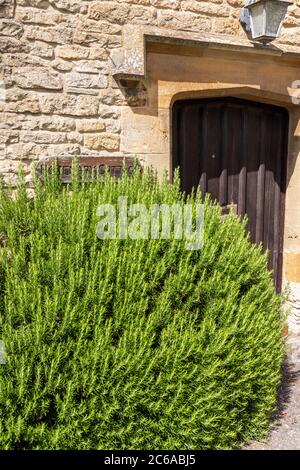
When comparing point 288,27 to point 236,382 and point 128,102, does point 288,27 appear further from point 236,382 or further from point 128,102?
point 236,382

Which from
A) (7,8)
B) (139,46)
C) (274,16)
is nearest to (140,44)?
(139,46)

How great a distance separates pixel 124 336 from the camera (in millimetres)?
2527

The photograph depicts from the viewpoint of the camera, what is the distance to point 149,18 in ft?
12.1

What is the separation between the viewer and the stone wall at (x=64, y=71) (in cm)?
338

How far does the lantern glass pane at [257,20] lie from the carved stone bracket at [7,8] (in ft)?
6.73

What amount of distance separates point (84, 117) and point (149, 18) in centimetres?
101

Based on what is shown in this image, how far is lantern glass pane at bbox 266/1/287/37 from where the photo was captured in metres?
3.72

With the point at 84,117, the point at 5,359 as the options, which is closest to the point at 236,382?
the point at 5,359

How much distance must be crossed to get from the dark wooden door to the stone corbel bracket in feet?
1.89

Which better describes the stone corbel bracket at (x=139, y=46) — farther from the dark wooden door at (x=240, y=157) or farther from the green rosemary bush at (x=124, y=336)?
the green rosemary bush at (x=124, y=336)

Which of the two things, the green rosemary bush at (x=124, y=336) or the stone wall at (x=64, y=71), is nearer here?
the green rosemary bush at (x=124, y=336)

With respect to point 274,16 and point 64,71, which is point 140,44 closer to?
point 64,71

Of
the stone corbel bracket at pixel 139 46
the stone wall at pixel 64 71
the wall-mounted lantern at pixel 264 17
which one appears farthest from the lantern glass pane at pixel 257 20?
the stone wall at pixel 64 71

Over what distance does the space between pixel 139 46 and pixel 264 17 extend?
115 centimetres
